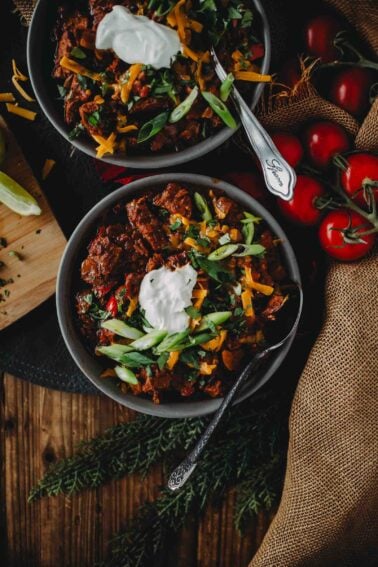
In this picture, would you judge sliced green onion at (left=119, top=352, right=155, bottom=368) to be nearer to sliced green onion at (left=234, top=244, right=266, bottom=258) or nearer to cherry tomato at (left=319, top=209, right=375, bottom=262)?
sliced green onion at (left=234, top=244, right=266, bottom=258)

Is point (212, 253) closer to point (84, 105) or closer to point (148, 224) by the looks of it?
point (148, 224)

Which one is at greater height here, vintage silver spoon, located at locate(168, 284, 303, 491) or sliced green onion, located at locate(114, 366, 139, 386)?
sliced green onion, located at locate(114, 366, 139, 386)

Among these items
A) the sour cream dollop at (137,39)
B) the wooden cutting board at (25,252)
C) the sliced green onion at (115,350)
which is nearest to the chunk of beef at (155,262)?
the sliced green onion at (115,350)

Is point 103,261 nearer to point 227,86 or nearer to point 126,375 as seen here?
point 126,375

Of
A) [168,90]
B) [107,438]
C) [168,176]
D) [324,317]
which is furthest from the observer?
[107,438]

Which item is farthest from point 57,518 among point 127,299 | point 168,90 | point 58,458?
point 168,90

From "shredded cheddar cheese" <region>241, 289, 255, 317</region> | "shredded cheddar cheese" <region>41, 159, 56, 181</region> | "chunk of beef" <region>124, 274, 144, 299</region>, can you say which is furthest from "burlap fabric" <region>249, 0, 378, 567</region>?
"shredded cheddar cheese" <region>41, 159, 56, 181</region>

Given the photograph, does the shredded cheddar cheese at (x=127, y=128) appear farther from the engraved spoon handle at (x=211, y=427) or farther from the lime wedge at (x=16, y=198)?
the engraved spoon handle at (x=211, y=427)
